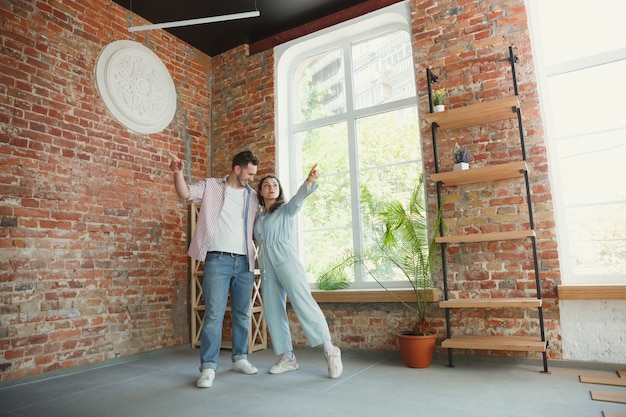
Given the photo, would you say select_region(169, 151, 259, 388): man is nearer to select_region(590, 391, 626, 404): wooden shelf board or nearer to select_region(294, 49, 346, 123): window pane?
select_region(294, 49, 346, 123): window pane

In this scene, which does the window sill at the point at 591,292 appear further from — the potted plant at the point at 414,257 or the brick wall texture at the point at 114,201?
the potted plant at the point at 414,257

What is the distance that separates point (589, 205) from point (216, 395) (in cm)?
318

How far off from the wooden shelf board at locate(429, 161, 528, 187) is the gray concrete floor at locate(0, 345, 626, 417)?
4.89ft

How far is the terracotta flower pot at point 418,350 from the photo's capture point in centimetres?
328

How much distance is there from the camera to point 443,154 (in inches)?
150

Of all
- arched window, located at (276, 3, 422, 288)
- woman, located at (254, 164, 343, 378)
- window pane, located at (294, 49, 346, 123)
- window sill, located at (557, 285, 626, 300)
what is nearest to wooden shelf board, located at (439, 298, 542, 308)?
window sill, located at (557, 285, 626, 300)

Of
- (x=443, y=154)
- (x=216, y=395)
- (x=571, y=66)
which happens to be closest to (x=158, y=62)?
(x=443, y=154)

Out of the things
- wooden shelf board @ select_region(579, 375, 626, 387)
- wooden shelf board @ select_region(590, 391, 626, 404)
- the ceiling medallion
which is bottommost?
wooden shelf board @ select_region(579, 375, 626, 387)

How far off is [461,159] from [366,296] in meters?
1.49

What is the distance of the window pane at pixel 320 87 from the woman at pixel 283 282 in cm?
184

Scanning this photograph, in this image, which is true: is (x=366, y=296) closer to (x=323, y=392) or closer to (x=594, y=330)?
(x=323, y=392)

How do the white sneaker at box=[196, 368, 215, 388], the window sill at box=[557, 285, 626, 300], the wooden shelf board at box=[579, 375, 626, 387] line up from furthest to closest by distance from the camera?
the window sill at box=[557, 285, 626, 300] → the white sneaker at box=[196, 368, 215, 388] → the wooden shelf board at box=[579, 375, 626, 387]

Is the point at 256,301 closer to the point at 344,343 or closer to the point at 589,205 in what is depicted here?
the point at 344,343

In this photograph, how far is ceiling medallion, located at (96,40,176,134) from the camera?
411cm
